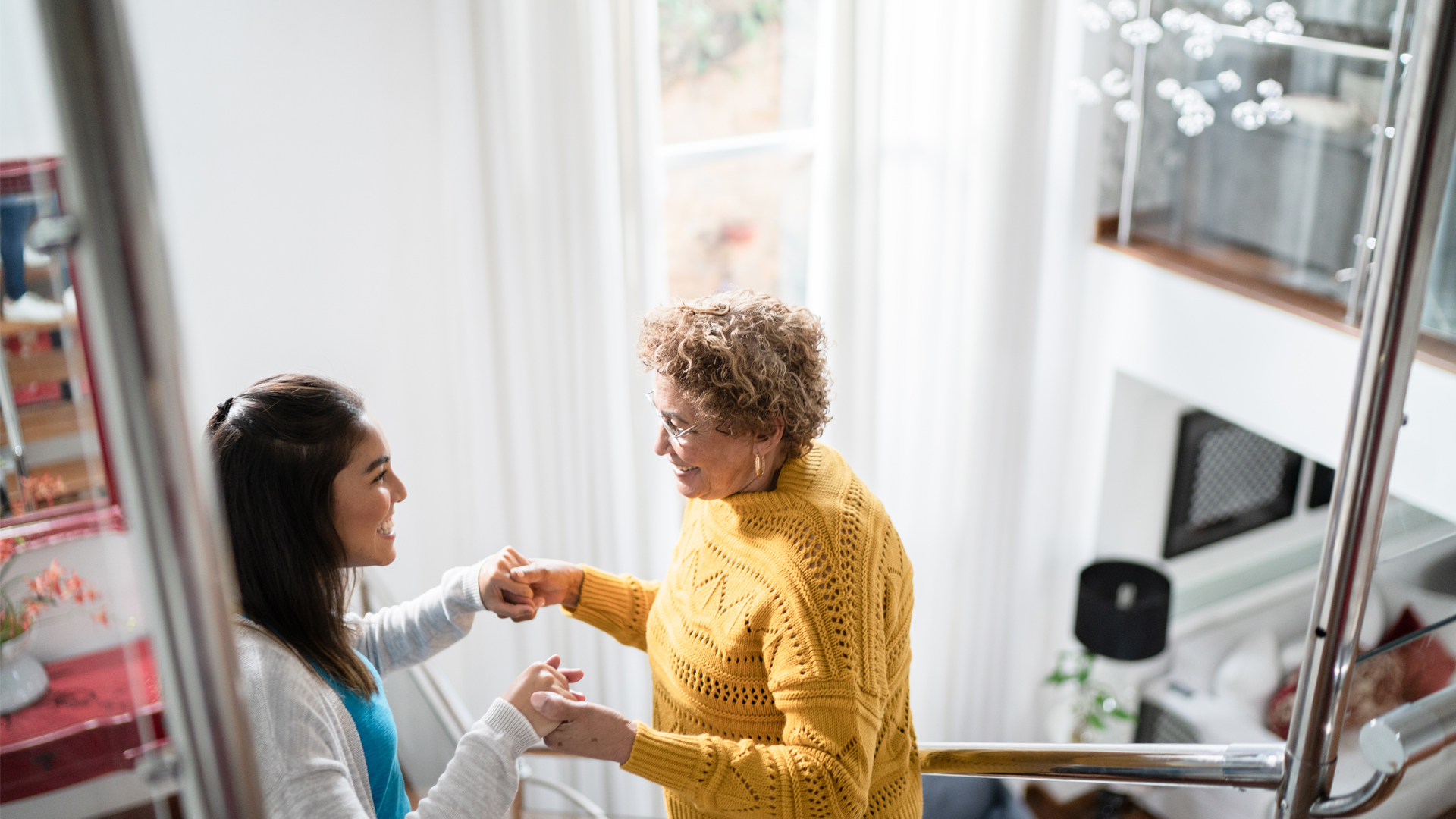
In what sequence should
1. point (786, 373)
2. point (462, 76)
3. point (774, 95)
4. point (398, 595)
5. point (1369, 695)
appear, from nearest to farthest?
point (1369, 695) < point (786, 373) < point (462, 76) < point (398, 595) < point (774, 95)

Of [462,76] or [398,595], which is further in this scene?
[398,595]

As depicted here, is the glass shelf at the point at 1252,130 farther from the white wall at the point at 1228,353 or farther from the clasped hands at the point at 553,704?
the clasped hands at the point at 553,704

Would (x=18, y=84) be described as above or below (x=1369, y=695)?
above

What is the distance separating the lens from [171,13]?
2.81m

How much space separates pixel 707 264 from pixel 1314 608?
3114mm

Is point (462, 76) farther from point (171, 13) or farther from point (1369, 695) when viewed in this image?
point (1369, 695)

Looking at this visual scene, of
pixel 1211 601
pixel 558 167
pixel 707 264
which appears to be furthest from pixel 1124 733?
pixel 558 167

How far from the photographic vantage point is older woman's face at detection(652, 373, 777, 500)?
1.59m

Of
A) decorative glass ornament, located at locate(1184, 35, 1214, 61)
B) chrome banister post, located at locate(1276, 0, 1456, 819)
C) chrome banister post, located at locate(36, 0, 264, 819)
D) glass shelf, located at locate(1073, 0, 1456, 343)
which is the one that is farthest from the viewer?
decorative glass ornament, located at locate(1184, 35, 1214, 61)

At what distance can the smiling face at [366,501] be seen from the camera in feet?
4.71

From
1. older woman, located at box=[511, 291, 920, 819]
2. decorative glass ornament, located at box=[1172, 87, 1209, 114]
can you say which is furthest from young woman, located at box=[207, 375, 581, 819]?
decorative glass ornament, located at box=[1172, 87, 1209, 114]

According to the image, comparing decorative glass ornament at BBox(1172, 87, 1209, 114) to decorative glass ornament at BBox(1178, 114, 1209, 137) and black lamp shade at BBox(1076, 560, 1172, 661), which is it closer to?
decorative glass ornament at BBox(1178, 114, 1209, 137)

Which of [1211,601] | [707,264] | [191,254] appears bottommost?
[1211,601]

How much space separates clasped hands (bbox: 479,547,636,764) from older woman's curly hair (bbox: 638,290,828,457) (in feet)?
1.28
